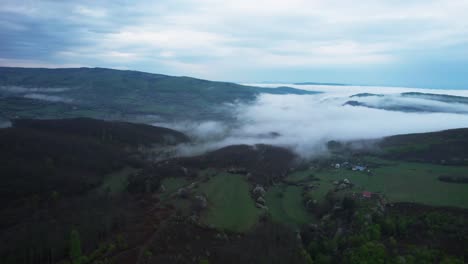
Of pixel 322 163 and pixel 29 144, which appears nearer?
pixel 29 144

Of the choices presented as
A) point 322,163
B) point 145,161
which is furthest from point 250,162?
point 145,161

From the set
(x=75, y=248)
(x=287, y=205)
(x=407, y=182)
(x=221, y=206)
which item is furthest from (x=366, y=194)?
(x=75, y=248)

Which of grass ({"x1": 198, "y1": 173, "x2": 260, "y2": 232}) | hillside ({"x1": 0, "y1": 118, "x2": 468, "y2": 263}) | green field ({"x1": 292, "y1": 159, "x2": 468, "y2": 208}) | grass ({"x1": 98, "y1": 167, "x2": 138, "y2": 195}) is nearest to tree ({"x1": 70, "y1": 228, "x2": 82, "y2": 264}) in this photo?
hillside ({"x1": 0, "y1": 118, "x2": 468, "y2": 263})

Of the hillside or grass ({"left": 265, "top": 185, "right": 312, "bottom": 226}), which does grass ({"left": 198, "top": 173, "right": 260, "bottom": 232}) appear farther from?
grass ({"left": 265, "top": 185, "right": 312, "bottom": 226})

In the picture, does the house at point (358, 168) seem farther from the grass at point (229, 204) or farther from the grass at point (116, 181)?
the grass at point (116, 181)

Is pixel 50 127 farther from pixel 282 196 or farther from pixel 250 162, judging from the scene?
pixel 282 196

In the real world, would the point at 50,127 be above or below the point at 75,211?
above
